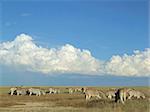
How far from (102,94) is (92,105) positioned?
1094cm

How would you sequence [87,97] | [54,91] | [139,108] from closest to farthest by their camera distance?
[139,108] < [87,97] < [54,91]

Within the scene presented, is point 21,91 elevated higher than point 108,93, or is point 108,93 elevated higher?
point 21,91

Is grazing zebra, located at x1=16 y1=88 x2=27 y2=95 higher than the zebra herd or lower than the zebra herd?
higher

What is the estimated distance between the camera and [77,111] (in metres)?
25.2

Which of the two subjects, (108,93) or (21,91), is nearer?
(108,93)

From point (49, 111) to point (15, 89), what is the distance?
30.2 m

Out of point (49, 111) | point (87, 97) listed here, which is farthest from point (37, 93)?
point (49, 111)

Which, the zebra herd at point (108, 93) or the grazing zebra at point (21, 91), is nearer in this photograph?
the zebra herd at point (108, 93)

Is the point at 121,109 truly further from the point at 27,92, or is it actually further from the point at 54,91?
the point at 54,91

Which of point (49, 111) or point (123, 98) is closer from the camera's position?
point (49, 111)

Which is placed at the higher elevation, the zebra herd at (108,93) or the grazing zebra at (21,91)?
the grazing zebra at (21,91)

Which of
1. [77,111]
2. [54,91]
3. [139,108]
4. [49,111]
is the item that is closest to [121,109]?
[139,108]

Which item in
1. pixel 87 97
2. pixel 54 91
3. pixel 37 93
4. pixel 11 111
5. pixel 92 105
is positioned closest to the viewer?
pixel 11 111

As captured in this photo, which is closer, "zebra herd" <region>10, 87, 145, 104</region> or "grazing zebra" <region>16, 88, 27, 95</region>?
"zebra herd" <region>10, 87, 145, 104</region>
